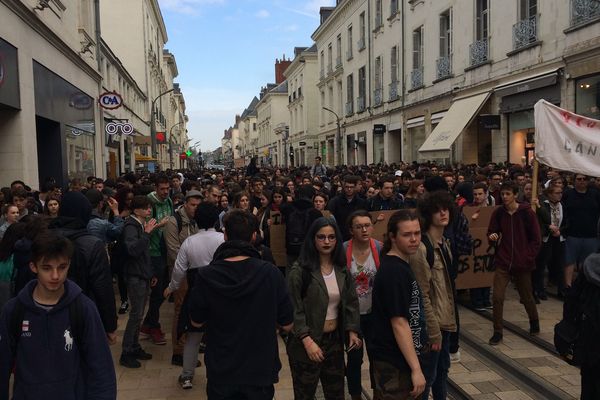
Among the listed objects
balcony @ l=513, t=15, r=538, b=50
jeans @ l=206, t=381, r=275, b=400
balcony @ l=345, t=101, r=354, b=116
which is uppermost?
balcony @ l=345, t=101, r=354, b=116

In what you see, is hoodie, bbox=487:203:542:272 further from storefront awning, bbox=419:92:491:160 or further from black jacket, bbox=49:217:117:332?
storefront awning, bbox=419:92:491:160

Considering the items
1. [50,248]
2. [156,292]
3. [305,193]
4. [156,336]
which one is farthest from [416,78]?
[50,248]

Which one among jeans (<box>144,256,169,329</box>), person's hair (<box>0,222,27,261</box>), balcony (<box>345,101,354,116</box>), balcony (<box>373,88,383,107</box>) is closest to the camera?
person's hair (<box>0,222,27,261</box>)

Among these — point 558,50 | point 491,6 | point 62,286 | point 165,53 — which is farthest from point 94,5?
point 165,53

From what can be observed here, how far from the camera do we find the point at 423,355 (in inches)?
146

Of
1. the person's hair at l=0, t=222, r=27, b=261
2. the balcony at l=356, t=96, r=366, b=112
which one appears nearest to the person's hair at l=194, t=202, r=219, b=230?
the person's hair at l=0, t=222, r=27, b=261

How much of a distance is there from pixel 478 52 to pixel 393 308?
58.6ft

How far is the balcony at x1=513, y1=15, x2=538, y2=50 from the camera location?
15.8 meters

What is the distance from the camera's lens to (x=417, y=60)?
26.3 m

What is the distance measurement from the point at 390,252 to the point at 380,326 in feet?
1.58

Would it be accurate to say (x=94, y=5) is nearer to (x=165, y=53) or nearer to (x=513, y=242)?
(x=513, y=242)

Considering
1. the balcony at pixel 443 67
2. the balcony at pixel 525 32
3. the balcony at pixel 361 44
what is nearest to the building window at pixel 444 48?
the balcony at pixel 443 67

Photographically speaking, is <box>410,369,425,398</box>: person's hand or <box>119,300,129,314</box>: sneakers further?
<box>119,300,129,314</box>: sneakers

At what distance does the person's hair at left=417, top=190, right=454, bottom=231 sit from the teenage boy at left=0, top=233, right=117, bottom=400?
2493 millimetres
